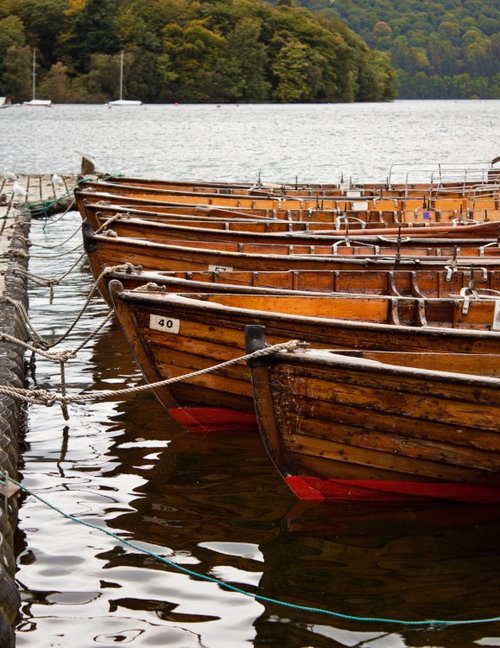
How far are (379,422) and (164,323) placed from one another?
2.50m

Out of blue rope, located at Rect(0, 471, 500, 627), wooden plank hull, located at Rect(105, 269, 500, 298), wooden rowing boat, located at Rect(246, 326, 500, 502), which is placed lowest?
blue rope, located at Rect(0, 471, 500, 627)

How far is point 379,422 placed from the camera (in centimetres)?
844

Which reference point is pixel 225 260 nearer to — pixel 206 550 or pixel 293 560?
pixel 206 550

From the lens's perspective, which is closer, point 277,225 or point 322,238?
point 322,238

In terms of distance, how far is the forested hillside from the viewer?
149625mm

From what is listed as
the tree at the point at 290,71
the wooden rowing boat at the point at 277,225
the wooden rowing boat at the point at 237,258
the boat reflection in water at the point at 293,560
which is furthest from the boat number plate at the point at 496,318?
the tree at the point at 290,71

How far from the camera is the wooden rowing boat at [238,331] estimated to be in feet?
31.6

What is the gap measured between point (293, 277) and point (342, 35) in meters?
158

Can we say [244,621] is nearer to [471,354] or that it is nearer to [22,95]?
[471,354]

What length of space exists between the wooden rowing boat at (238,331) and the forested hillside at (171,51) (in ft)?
458

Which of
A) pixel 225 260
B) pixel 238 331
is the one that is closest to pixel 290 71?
pixel 225 260

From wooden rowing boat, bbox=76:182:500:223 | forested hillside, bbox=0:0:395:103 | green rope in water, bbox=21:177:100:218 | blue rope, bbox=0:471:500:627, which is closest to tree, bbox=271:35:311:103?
forested hillside, bbox=0:0:395:103

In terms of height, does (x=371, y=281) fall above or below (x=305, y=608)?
above

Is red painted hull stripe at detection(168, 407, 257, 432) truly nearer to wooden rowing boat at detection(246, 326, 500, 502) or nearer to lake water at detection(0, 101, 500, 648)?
lake water at detection(0, 101, 500, 648)
